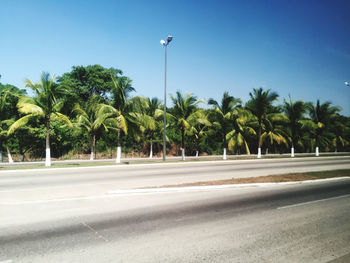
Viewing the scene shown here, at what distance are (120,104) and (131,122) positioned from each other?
1.95 meters

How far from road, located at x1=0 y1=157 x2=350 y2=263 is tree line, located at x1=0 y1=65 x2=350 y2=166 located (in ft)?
38.9

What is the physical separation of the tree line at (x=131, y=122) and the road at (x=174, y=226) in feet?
38.9

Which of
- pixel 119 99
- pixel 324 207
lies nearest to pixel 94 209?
pixel 324 207

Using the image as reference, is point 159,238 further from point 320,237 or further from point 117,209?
point 320,237

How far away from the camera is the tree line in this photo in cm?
2002

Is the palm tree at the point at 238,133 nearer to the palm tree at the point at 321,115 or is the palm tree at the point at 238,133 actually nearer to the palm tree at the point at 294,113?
the palm tree at the point at 294,113

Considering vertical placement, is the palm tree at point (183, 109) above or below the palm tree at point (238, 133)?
above

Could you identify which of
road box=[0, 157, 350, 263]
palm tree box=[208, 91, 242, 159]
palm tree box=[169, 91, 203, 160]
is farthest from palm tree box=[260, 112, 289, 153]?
road box=[0, 157, 350, 263]

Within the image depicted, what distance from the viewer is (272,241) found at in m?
4.50

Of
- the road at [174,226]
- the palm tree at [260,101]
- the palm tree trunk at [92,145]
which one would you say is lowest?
the road at [174,226]

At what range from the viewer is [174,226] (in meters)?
5.25

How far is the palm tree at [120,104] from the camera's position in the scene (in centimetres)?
2056

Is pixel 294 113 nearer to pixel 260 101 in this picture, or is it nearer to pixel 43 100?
pixel 260 101

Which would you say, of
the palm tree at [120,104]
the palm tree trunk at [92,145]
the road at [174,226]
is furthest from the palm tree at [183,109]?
the road at [174,226]
